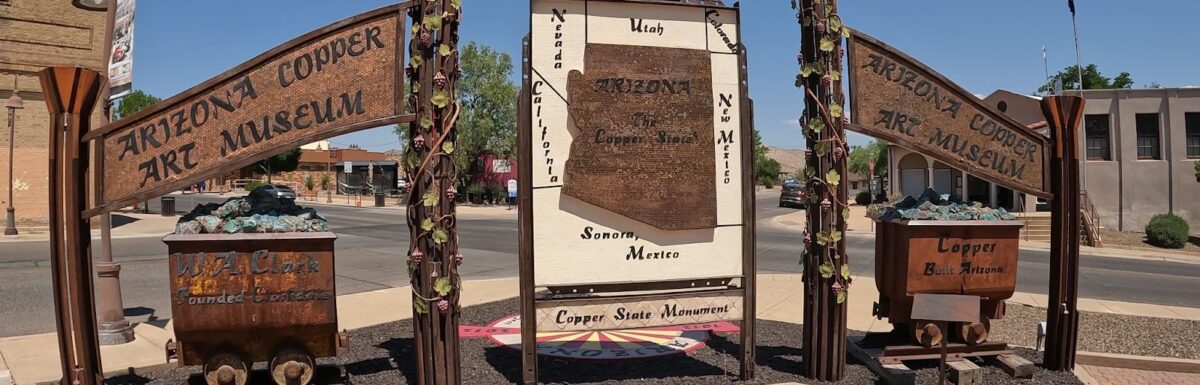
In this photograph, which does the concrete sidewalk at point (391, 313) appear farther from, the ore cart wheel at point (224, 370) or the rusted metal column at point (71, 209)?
the ore cart wheel at point (224, 370)

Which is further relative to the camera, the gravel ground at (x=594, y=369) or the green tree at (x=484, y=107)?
the green tree at (x=484, y=107)

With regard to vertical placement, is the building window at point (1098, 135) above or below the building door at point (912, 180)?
above

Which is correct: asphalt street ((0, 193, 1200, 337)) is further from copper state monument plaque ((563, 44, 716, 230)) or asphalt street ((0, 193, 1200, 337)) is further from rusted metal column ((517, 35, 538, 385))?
copper state monument plaque ((563, 44, 716, 230))

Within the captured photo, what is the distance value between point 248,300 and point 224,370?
0.50 m

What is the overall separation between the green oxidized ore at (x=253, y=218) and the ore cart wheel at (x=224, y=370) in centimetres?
81

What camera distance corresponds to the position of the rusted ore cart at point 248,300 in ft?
14.5

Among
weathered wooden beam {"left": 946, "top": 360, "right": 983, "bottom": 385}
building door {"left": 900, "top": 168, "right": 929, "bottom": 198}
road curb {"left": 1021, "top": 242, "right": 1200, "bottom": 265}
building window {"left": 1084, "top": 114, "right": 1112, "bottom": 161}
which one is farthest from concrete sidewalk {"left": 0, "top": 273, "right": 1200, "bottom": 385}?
building door {"left": 900, "top": 168, "right": 929, "bottom": 198}

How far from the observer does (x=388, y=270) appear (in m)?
13.0

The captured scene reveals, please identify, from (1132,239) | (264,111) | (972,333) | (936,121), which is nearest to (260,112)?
(264,111)

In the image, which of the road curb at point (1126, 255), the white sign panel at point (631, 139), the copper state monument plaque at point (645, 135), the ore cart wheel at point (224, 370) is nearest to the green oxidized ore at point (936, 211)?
the white sign panel at point (631, 139)

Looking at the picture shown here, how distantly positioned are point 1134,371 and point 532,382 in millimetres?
5306

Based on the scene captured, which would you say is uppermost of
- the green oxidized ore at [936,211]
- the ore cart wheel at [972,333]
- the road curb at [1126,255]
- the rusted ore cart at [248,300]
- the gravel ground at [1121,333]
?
the green oxidized ore at [936,211]

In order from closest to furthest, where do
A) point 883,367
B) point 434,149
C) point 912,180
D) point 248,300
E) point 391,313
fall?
point 248,300 → point 434,149 → point 883,367 → point 391,313 → point 912,180

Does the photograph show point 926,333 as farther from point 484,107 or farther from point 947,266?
point 484,107
